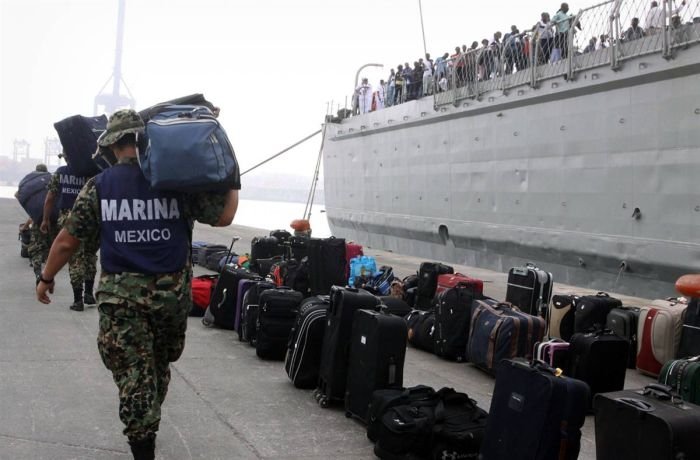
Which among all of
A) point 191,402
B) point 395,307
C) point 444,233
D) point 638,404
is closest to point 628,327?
point 395,307

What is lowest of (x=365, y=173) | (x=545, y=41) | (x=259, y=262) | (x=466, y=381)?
(x=466, y=381)

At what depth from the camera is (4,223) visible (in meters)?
20.9

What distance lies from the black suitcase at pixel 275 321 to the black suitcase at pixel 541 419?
9.12 ft

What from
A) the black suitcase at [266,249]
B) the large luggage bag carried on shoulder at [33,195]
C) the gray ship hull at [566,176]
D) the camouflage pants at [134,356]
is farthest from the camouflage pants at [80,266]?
the gray ship hull at [566,176]

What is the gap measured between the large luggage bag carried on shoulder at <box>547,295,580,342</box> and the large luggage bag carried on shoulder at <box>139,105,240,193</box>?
4924 mm

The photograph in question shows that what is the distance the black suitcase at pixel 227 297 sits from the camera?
7.31 m

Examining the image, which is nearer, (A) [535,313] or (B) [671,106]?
(A) [535,313]

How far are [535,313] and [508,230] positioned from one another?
989 cm

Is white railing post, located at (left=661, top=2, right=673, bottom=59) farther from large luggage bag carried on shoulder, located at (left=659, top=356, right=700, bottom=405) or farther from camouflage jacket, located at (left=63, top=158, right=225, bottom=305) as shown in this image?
camouflage jacket, located at (left=63, top=158, right=225, bottom=305)

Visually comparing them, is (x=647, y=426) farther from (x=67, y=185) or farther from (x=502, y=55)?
(x=502, y=55)

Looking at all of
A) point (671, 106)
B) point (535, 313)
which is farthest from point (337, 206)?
point (535, 313)

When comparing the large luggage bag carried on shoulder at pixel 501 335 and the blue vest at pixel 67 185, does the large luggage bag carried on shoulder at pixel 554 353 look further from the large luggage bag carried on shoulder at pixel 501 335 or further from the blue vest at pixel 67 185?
the blue vest at pixel 67 185

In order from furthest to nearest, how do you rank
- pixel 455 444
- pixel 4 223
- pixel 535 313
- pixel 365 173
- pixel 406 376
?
pixel 365 173
pixel 4 223
pixel 535 313
pixel 406 376
pixel 455 444

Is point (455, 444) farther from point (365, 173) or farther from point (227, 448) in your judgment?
point (365, 173)
